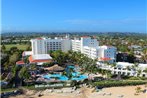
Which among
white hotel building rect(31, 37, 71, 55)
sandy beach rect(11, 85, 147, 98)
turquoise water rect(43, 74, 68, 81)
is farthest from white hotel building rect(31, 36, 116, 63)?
sandy beach rect(11, 85, 147, 98)

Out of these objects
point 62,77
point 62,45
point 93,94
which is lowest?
point 93,94

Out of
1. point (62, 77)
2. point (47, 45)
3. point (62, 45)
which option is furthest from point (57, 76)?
point (62, 45)

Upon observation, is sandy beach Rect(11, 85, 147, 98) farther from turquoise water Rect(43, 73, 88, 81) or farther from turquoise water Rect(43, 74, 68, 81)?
turquoise water Rect(43, 74, 68, 81)

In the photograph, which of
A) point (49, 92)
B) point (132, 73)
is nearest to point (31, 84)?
point (49, 92)

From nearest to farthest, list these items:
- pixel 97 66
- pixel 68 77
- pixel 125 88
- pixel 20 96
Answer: pixel 20 96 < pixel 125 88 < pixel 68 77 < pixel 97 66

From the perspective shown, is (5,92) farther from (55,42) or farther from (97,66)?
(55,42)

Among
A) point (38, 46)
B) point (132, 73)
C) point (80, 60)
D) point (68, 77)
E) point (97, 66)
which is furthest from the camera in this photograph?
point (38, 46)

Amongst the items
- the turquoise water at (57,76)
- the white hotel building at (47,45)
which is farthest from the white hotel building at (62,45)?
the turquoise water at (57,76)

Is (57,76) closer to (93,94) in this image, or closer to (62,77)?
(62,77)

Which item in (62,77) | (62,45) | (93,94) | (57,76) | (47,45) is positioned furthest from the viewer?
(62,45)

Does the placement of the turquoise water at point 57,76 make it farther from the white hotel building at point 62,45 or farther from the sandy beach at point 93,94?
the white hotel building at point 62,45

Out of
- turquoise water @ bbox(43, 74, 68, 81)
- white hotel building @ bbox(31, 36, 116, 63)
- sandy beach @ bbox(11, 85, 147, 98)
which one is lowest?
sandy beach @ bbox(11, 85, 147, 98)
